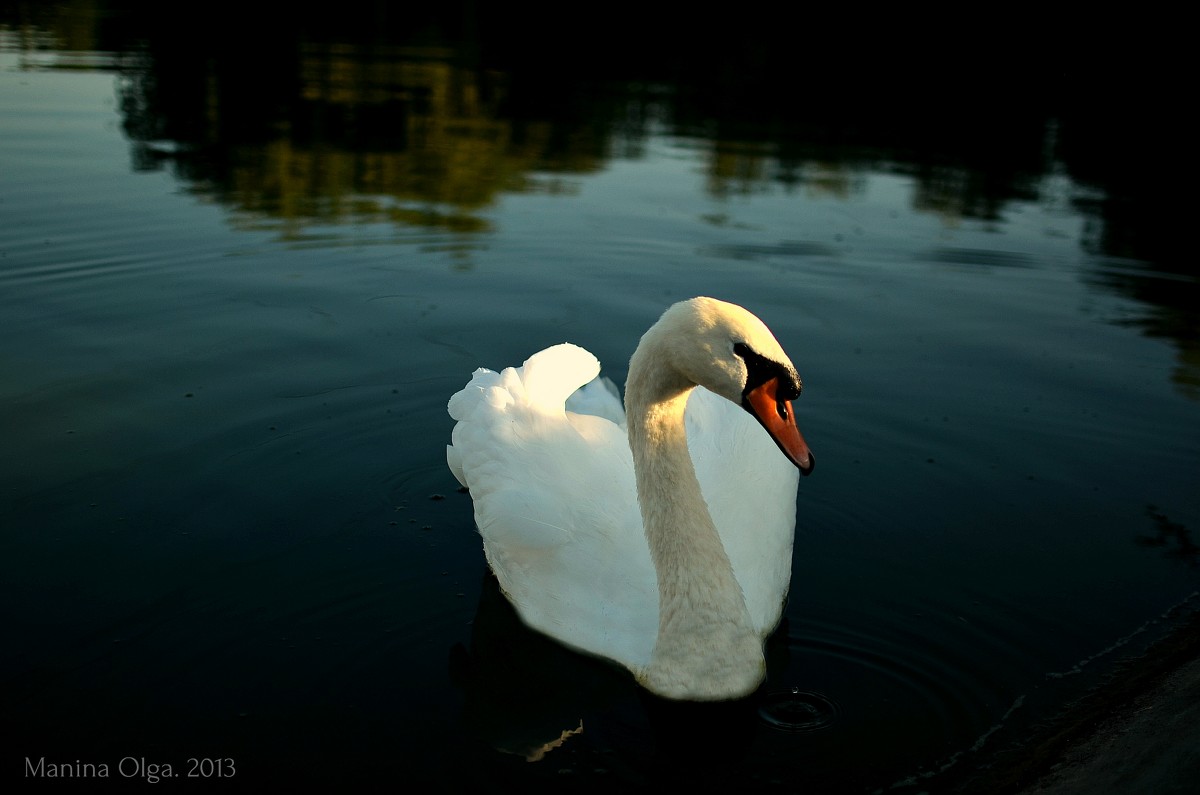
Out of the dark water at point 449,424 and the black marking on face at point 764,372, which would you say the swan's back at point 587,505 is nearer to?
the dark water at point 449,424

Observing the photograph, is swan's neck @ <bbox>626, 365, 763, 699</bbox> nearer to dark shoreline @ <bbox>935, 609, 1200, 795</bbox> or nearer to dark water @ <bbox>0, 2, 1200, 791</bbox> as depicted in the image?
Answer: dark water @ <bbox>0, 2, 1200, 791</bbox>

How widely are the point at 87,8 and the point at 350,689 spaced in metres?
37.0

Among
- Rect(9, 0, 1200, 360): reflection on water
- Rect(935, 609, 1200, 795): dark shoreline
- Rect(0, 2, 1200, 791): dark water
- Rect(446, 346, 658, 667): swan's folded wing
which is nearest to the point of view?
Rect(935, 609, 1200, 795): dark shoreline

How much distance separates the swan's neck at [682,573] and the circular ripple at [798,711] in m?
0.14

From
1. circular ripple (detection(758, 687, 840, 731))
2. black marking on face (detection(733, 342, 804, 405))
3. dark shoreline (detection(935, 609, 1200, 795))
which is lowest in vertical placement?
circular ripple (detection(758, 687, 840, 731))

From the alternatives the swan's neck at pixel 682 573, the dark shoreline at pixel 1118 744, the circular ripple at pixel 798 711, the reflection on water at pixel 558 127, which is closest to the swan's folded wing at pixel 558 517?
the swan's neck at pixel 682 573

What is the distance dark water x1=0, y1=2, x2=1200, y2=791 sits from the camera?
4852 mm

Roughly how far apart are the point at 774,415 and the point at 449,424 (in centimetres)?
360

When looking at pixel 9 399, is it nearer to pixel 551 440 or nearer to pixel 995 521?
pixel 551 440

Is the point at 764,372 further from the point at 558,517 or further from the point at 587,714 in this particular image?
the point at 587,714

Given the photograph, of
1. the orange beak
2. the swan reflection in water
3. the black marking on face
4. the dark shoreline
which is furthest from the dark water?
the black marking on face

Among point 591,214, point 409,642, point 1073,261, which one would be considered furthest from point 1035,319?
point 409,642

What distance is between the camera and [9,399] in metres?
7.72

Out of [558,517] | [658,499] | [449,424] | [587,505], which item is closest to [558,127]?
[449,424]
